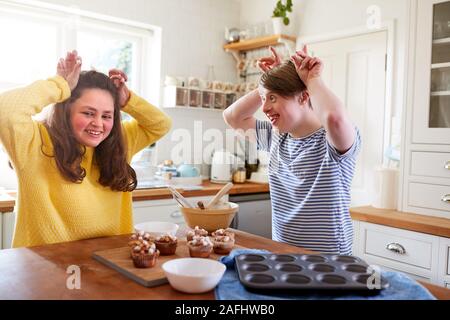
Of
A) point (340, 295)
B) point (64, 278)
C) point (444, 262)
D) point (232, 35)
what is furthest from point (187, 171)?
point (340, 295)

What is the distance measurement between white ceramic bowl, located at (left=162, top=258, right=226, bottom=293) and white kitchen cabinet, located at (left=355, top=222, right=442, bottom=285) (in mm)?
1473

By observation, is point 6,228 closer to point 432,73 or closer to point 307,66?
point 307,66

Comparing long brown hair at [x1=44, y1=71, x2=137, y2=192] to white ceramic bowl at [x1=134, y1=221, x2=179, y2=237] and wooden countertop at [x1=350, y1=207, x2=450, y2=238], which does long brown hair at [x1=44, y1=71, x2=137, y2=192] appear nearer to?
white ceramic bowl at [x1=134, y1=221, x2=179, y2=237]

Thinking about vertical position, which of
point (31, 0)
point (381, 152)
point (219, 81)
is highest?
point (31, 0)

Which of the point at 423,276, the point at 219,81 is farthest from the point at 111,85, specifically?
the point at 219,81

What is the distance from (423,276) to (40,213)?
5.69 ft

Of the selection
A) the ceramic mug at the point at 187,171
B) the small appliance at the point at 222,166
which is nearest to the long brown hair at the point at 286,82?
the ceramic mug at the point at 187,171

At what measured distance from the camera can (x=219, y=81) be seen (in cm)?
369

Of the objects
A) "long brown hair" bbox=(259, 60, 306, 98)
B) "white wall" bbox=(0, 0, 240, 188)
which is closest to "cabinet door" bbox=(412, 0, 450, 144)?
"long brown hair" bbox=(259, 60, 306, 98)

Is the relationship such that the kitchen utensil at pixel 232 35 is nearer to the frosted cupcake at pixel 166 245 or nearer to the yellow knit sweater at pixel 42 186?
the yellow knit sweater at pixel 42 186

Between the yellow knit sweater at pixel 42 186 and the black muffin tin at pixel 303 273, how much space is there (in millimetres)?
580

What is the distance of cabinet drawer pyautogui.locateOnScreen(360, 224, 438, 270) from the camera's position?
2.02 metres

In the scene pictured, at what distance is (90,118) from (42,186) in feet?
0.85
